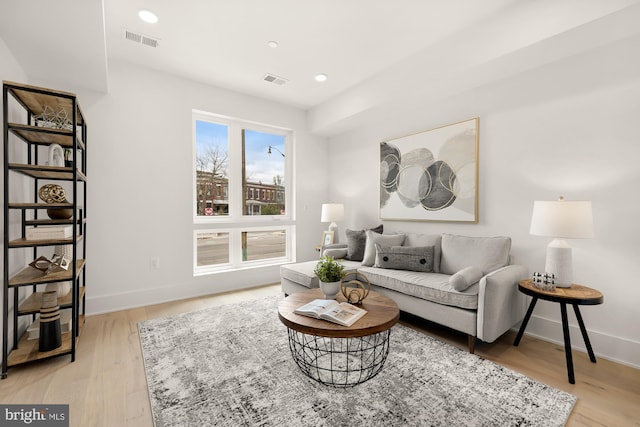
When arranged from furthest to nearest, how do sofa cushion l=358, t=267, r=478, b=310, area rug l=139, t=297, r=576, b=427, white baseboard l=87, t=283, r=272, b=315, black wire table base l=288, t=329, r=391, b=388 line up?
white baseboard l=87, t=283, r=272, b=315
sofa cushion l=358, t=267, r=478, b=310
black wire table base l=288, t=329, r=391, b=388
area rug l=139, t=297, r=576, b=427

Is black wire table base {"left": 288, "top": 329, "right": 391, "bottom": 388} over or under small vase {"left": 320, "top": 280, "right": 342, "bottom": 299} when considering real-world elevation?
under

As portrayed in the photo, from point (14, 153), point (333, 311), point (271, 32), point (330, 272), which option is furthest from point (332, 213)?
point (14, 153)

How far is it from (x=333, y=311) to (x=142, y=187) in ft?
9.35

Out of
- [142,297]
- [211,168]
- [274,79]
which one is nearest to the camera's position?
[142,297]

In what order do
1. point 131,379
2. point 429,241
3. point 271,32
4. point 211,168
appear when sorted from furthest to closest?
point 211,168, point 429,241, point 271,32, point 131,379

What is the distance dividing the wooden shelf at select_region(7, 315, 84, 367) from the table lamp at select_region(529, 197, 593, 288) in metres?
3.67

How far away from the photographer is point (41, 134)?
2230 millimetres

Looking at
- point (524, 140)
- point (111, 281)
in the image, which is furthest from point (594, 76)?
point (111, 281)

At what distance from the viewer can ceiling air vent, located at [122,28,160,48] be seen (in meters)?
2.71

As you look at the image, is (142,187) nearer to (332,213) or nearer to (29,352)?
(29,352)

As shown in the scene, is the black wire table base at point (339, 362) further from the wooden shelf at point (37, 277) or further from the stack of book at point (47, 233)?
the stack of book at point (47, 233)

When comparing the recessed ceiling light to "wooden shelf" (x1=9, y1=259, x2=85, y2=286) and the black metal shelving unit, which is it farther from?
"wooden shelf" (x1=9, y1=259, x2=85, y2=286)

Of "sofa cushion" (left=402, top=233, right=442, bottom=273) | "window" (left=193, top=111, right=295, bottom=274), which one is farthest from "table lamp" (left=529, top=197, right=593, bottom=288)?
"window" (left=193, top=111, right=295, bottom=274)

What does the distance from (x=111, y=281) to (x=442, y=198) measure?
386 centimetres
